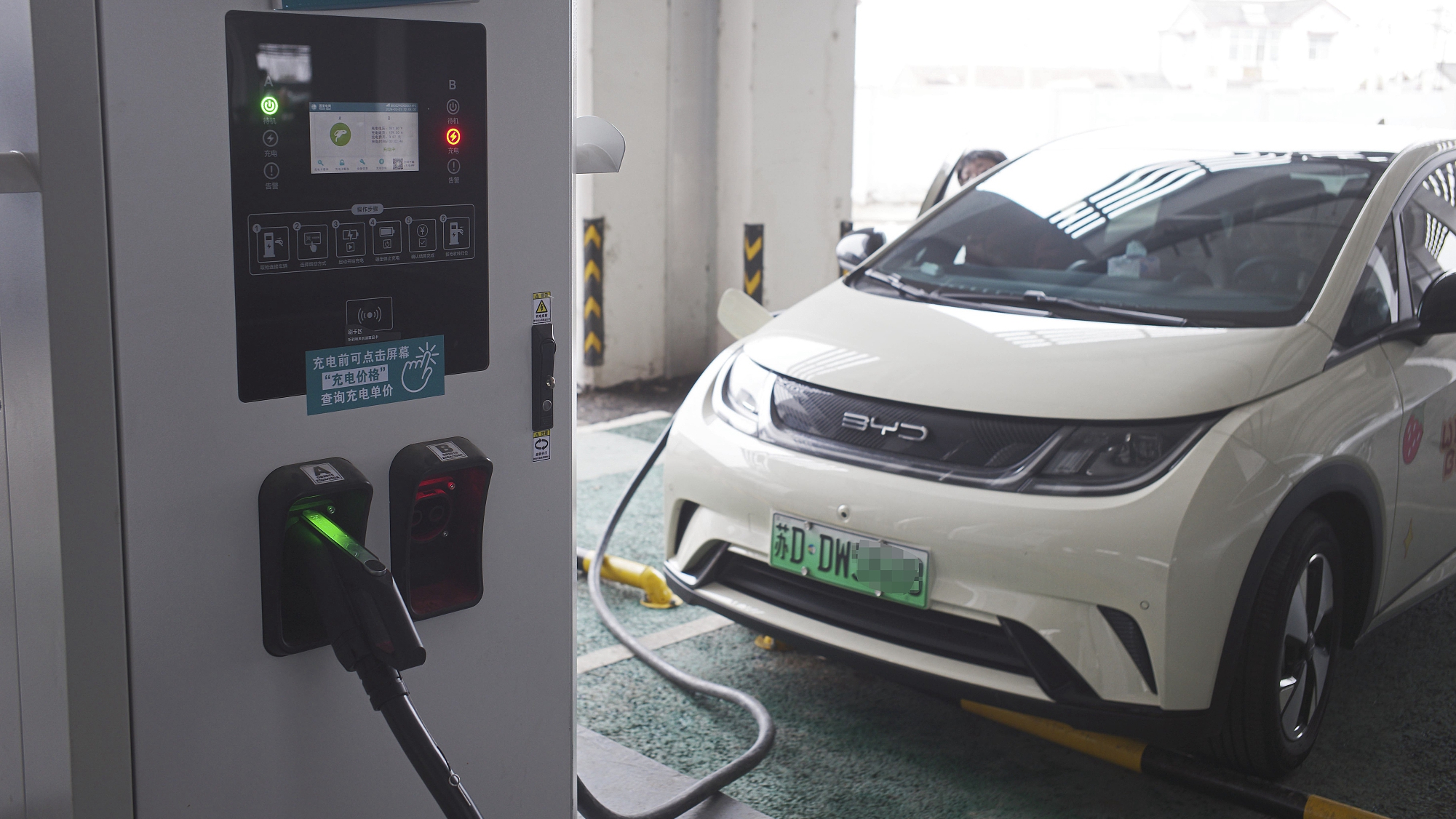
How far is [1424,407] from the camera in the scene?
9.51 ft

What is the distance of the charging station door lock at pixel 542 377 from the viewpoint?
1538 millimetres

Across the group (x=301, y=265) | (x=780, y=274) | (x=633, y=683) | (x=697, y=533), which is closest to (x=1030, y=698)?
(x=697, y=533)

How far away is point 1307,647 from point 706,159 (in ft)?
17.0

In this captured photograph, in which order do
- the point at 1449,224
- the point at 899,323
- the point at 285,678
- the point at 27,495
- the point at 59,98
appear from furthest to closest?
the point at 1449,224 < the point at 899,323 < the point at 285,678 < the point at 27,495 < the point at 59,98

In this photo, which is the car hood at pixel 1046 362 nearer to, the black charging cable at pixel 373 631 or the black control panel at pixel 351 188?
the black control panel at pixel 351 188

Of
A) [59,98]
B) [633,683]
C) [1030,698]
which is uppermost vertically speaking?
[59,98]

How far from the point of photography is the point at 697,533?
2.96 m

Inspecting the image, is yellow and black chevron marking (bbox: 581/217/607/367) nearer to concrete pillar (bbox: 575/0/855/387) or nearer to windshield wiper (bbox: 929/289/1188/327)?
concrete pillar (bbox: 575/0/855/387)

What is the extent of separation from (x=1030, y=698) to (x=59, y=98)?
1986 mm

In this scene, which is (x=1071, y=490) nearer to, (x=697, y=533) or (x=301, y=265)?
(x=697, y=533)

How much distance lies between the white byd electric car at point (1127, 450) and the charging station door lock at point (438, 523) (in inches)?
48.8

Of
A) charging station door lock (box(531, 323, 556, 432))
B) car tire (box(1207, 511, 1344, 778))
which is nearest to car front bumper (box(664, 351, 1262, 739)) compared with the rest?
car tire (box(1207, 511, 1344, 778))

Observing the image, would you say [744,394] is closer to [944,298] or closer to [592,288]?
[944,298]

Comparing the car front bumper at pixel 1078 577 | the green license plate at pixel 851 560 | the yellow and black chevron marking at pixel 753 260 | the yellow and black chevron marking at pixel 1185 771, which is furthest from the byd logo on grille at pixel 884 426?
the yellow and black chevron marking at pixel 753 260
